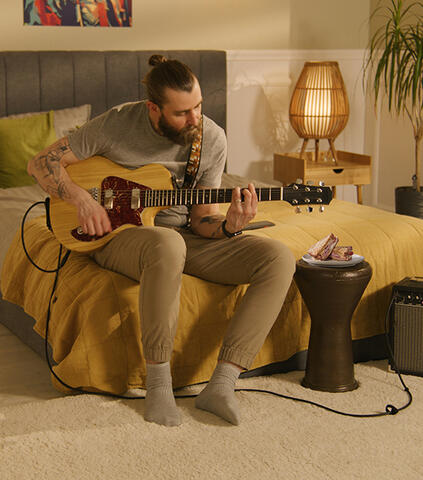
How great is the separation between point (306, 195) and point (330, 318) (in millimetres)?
420

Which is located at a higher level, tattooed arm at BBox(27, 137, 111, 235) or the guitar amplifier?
tattooed arm at BBox(27, 137, 111, 235)

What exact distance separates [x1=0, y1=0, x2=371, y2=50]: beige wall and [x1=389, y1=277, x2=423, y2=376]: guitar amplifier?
2.72 metres

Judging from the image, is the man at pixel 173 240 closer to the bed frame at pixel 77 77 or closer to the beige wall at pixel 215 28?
the bed frame at pixel 77 77

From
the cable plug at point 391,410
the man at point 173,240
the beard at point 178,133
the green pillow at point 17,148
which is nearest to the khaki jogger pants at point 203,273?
the man at point 173,240

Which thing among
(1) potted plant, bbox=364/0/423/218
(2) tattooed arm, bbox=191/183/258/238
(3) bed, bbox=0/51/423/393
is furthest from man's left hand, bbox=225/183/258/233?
(1) potted plant, bbox=364/0/423/218

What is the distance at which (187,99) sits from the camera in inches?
97.0

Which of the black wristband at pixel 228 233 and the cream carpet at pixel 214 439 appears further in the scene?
the black wristband at pixel 228 233

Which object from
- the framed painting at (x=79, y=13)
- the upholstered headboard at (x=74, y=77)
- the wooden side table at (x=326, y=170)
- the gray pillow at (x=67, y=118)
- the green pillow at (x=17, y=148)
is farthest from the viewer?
the wooden side table at (x=326, y=170)

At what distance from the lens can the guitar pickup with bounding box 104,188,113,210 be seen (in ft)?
8.30

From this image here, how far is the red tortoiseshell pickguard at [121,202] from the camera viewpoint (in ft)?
8.29

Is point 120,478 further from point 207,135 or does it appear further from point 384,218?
point 384,218

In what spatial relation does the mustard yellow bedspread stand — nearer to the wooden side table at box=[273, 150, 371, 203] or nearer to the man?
the man

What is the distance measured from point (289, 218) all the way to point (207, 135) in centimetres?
73

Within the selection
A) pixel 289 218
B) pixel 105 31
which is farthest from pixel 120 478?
pixel 105 31
